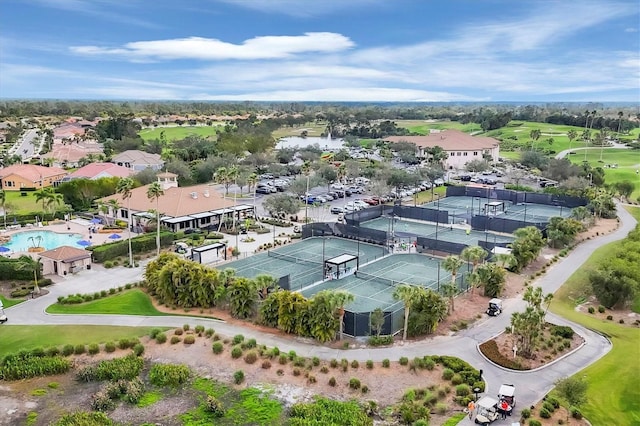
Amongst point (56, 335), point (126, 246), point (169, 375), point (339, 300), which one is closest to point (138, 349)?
point (169, 375)

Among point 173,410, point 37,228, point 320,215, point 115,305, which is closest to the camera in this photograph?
point 173,410

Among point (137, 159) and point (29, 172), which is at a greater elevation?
point (137, 159)

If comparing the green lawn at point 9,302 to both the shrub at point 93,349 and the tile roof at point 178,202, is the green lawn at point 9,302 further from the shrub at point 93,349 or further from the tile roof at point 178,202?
the tile roof at point 178,202

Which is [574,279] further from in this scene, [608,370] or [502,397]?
[502,397]

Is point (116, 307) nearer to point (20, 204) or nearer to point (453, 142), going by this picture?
point (20, 204)

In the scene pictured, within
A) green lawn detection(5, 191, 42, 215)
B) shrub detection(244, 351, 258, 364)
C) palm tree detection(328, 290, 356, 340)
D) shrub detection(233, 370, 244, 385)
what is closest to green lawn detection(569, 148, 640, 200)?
palm tree detection(328, 290, 356, 340)

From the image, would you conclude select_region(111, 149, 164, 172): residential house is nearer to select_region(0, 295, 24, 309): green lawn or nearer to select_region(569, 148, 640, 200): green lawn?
select_region(0, 295, 24, 309): green lawn

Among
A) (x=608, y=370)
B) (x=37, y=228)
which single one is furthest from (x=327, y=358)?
(x=37, y=228)
